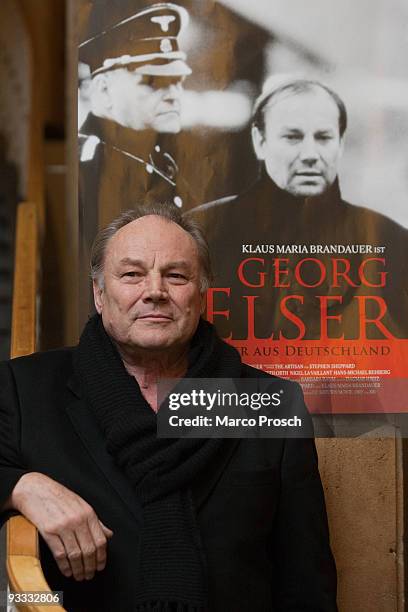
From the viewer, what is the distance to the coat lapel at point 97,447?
1.26 meters

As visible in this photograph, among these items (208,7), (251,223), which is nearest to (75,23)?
(208,7)

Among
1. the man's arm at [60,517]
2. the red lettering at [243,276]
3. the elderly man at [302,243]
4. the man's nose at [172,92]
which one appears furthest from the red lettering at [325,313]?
the man's arm at [60,517]

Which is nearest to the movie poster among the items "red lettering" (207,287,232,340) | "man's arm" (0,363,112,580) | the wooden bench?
"red lettering" (207,287,232,340)

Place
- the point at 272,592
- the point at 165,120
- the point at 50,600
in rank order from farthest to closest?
1. the point at 165,120
2. the point at 272,592
3. the point at 50,600

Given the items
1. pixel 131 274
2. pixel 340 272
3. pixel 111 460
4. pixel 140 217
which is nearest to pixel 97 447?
pixel 111 460

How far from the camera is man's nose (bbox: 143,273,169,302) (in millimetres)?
1326

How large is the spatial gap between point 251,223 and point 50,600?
0.83 meters

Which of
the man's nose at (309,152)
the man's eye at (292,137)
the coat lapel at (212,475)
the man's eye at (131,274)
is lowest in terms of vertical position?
the coat lapel at (212,475)

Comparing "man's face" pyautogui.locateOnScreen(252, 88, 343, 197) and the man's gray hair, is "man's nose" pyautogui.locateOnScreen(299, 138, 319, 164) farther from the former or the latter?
the man's gray hair

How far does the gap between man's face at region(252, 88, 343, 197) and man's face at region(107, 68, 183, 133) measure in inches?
6.5

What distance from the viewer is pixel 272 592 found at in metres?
1.33

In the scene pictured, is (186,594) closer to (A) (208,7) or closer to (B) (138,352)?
(B) (138,352)

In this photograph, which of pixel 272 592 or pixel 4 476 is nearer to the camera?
pixel 4 476

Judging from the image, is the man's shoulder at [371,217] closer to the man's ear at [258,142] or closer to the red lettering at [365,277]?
the red lettering at [365,277]
